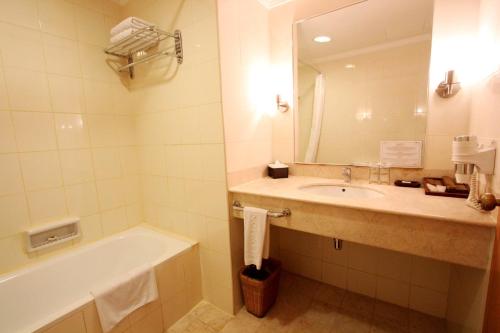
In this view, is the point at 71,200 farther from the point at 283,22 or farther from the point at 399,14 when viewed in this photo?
the point at 399,14

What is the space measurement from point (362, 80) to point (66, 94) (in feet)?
6.76

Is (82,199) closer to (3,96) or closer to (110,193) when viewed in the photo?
(110,193)

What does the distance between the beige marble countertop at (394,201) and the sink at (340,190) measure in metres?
0.03

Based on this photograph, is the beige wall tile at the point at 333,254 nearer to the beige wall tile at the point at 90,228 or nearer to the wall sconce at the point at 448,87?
the wall sconce at the point at 448,87

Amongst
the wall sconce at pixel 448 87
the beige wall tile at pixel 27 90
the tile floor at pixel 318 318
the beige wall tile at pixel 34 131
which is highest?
the beige wall tile at pixel 27 90

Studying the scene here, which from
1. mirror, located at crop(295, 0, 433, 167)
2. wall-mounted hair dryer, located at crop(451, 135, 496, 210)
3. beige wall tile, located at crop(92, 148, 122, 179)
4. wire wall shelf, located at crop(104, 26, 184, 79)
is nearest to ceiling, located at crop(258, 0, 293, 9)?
mirror, located at crop(295, 0, 433, 167)

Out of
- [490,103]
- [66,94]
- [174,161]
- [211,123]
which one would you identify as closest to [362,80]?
[490,103]

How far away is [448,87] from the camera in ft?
4.08

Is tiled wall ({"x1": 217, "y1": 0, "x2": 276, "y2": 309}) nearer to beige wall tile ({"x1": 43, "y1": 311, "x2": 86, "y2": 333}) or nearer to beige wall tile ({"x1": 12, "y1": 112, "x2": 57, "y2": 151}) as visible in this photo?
beige wall tile ({"x1": 43, "y1": 311, "x2": 86, "y2": 333})

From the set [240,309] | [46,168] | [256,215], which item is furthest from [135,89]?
[240,309]

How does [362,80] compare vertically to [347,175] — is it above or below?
above

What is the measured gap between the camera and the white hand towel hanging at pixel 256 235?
133 cm

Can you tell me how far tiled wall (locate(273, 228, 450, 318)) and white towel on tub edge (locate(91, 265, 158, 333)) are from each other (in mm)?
1080

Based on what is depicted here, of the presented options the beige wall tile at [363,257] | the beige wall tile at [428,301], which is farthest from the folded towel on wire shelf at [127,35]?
the beige wall tile at [428,301]
